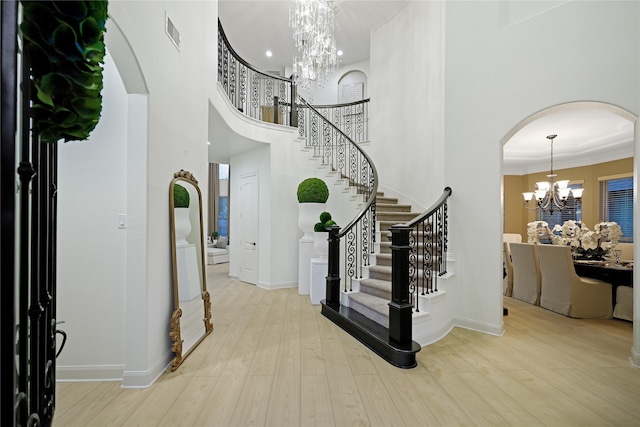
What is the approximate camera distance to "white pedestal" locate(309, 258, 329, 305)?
4.77 meters

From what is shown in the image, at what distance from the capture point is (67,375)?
2441 mm

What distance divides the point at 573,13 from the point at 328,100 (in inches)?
252

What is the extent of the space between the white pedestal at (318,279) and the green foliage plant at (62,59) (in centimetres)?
431

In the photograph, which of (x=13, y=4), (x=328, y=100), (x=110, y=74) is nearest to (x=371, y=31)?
(x=328, y=100)

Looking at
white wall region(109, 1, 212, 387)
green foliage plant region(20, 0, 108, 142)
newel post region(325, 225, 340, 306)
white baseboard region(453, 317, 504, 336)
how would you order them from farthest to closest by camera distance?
newel post region(325, 225, 340, 306), white baseboard region(453, 317, 504, 336), white wall region(109, 1, 212, 387), green foliage plant region(20, 0, 108, 142)

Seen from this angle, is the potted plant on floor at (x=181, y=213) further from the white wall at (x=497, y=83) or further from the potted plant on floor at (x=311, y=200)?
the white wall at (x=497, y=83)

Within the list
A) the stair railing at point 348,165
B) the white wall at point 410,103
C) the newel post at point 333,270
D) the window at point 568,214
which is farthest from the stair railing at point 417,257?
the window at point 568,214

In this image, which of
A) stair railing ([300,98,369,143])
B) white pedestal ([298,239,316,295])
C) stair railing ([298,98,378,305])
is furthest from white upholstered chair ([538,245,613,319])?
stair railing ([300,98,369,143])

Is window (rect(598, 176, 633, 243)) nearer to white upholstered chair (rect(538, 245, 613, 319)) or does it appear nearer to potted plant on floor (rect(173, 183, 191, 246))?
white upholstered chair (rect(538, 245, 613, 319))

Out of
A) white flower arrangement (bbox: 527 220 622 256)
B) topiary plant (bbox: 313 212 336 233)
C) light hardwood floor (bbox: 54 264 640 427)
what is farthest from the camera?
topiary plant (bbox: 313 212 336 233)

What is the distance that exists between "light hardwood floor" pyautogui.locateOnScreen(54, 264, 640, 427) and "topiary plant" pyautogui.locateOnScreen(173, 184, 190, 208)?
150 centimetres

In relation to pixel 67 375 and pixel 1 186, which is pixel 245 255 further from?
pixel 1 186

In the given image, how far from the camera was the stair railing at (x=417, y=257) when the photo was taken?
2.86m

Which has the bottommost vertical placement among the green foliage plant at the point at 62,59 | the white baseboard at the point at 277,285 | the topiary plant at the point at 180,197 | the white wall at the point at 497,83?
the white baseboard at the point at 277,285
